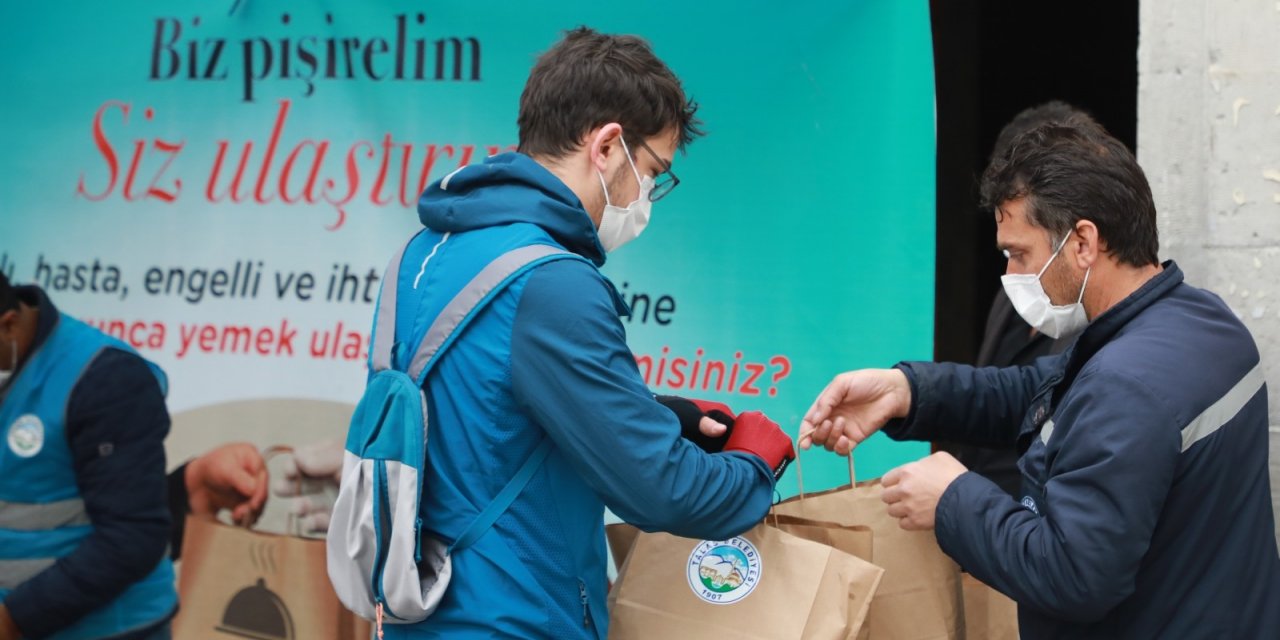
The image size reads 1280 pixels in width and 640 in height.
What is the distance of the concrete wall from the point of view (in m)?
2.56

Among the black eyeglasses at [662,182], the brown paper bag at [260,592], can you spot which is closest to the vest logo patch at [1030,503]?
the black eyeglasses at [662,182]

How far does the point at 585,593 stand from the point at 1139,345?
0.88 m

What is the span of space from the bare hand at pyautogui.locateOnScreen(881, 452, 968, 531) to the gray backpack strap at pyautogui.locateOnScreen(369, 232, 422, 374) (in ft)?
2.71

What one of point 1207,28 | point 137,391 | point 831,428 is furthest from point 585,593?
point 1207,28

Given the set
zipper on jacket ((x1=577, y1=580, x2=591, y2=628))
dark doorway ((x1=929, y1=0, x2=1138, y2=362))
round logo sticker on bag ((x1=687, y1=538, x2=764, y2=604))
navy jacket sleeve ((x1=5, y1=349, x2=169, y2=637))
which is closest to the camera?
zipper on jacket ((x1=577, y1=580, x2=591, y2=628))

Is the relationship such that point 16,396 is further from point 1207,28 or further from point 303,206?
point 1207,28

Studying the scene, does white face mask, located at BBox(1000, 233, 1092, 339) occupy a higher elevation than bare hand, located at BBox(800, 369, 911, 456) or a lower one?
higher

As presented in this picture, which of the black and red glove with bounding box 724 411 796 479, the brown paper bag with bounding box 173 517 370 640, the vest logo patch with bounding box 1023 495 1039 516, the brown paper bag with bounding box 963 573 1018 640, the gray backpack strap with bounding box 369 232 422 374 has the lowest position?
the brown paper bag with bounding box 173 517 370 640

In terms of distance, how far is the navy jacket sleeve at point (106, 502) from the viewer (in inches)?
112

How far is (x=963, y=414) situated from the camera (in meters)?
2.40

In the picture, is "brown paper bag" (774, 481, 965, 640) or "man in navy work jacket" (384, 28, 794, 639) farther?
"brown paper bag" (774, 481, 965, 640)

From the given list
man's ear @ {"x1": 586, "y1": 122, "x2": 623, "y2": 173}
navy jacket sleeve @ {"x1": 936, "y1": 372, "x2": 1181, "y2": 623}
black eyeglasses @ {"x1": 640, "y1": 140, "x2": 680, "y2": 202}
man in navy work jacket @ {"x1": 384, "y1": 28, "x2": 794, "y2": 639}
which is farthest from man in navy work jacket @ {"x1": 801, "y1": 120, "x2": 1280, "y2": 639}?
man's ear @ {"x1": 586, "y1": 122, "x2": 623, "y2": 173}

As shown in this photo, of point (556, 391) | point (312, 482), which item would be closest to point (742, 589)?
point (556, 391)

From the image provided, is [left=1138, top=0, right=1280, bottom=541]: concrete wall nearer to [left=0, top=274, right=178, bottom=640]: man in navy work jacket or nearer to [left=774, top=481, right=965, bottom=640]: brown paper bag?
[left=774, top=481, right=965, bottom=640]: brown paper bag
